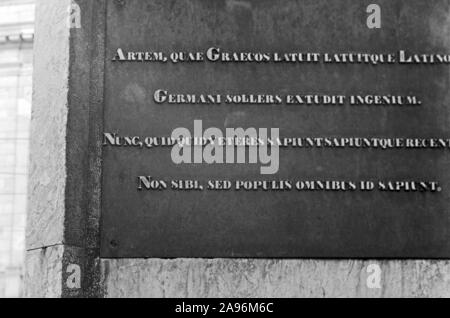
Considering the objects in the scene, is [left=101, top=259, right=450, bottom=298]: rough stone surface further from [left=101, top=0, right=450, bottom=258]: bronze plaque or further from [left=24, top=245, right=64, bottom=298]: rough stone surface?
[left=24, top=245, right=64, bottom=298]: rough stone surface

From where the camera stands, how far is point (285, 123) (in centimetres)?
644

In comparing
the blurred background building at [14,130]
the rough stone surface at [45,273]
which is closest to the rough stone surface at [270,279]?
the rough stone surface at [45,273]

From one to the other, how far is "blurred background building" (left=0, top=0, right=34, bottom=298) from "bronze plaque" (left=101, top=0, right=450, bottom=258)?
24.2 meters

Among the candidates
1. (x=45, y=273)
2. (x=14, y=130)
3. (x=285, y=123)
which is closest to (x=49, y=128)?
(x=45, y=273)

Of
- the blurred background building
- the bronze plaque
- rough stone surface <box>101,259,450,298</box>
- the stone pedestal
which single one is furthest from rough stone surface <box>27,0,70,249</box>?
the blurred background building

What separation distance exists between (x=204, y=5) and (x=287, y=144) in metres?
1.28

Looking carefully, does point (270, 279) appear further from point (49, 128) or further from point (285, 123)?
point (49, 128)

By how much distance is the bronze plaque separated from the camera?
6289 mm

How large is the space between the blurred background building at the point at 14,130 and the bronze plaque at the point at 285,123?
2422 centimetres

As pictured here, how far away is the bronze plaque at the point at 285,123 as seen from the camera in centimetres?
629

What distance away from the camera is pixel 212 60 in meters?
6.51

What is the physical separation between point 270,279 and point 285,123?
119 cm

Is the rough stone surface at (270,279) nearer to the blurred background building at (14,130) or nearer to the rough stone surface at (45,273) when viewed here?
the rough stone surface at (45,273)
